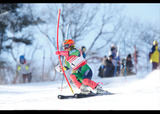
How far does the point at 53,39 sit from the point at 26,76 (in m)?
9.42

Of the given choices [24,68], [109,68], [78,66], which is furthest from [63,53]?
[24,68]

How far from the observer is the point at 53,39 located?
67.7 feet

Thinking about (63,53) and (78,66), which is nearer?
(63,53)

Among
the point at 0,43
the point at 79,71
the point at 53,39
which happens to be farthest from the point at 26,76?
the point at 53,39

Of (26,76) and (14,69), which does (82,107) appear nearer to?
(26,76)

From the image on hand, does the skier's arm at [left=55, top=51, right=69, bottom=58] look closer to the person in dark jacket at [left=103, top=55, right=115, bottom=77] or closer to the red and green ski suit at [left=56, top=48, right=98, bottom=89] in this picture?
the red and green ski suit at [left=56, top=48, right=98, bottom=89]

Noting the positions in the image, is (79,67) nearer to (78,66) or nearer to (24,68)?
(78,66)

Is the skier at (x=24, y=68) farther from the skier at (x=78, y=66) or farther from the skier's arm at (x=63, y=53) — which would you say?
the skier's arm at (x=63, y=53)

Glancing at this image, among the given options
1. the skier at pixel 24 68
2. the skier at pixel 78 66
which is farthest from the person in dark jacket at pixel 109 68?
the skier at pixel 78 66

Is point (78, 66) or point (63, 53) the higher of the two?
point (63, 53)

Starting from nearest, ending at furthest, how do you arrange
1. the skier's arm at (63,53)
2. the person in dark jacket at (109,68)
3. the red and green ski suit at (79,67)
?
the skier's arm at (63,53), the red and green ski suit at (79,67), the person in dark jacket at (109,68)

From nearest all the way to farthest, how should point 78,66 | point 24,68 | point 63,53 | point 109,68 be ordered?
point 63,53 < point 78,66 < point 109,68 < point 24,68

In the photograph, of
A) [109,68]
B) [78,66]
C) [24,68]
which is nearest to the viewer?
[78,66]

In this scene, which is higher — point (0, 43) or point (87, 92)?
point (0, 43)
